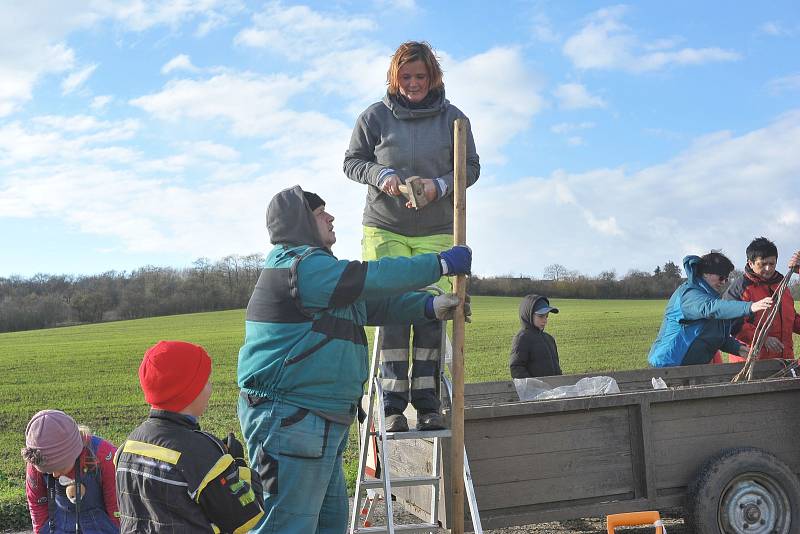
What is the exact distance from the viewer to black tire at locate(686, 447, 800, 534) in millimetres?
4746

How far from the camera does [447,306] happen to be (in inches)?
152

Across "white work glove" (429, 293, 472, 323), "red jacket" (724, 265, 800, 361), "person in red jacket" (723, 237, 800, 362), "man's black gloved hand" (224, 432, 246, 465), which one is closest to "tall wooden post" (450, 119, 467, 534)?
"white work glove" (429, 293, 472, 323)

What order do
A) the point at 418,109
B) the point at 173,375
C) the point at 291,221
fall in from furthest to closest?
the point at 418,109, the point at 291,221, the point at 173,375

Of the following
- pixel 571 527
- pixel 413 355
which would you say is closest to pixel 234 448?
pixel 413 355

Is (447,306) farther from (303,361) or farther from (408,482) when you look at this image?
(408,482)

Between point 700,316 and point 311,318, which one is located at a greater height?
point 311,318

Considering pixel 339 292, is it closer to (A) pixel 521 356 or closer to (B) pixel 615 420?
(B) pixel 615 420

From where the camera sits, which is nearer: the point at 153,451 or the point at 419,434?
the point at 153,451

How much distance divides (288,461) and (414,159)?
1905 millimetres

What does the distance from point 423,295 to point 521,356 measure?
10.3 feet

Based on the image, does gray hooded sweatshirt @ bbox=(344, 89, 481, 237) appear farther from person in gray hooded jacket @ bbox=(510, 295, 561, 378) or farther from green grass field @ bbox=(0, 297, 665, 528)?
green grass field @ bbox=(0, 297, 665, 528)

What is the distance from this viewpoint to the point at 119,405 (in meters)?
16.9

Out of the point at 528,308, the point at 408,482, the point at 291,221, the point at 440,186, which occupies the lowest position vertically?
the point at 408,482

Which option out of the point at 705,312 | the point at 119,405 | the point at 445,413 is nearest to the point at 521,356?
the point at 705,312
